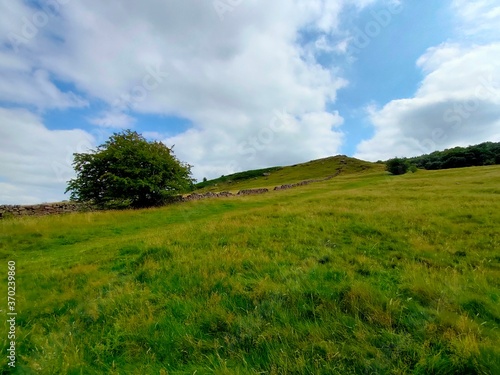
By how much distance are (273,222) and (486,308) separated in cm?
753

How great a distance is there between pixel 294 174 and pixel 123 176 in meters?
93.0

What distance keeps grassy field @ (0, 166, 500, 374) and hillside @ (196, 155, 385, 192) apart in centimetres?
7712

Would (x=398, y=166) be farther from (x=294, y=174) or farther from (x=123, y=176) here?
(x=123, y=176)

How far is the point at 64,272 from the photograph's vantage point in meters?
7.11

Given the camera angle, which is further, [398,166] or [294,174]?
[294,174]

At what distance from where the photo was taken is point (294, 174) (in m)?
112

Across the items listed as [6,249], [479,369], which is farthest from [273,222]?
[6,249]

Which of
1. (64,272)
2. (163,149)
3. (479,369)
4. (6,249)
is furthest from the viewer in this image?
(163,149)

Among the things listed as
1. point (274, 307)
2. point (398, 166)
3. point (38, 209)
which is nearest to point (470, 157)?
point (398, 166)

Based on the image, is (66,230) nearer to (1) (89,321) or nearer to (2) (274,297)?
(1) (89,321)

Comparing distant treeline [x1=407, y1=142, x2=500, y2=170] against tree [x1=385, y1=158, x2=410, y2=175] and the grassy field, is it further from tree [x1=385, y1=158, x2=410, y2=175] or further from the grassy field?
the grassy field

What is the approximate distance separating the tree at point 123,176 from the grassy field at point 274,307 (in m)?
17.1

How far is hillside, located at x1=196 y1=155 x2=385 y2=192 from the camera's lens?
94950 mm

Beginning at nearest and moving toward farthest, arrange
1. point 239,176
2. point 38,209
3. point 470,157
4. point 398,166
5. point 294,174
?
1. point 38,209
2. point 398,166
3. point 470,157
4. point 294,174
5. point 239,176
